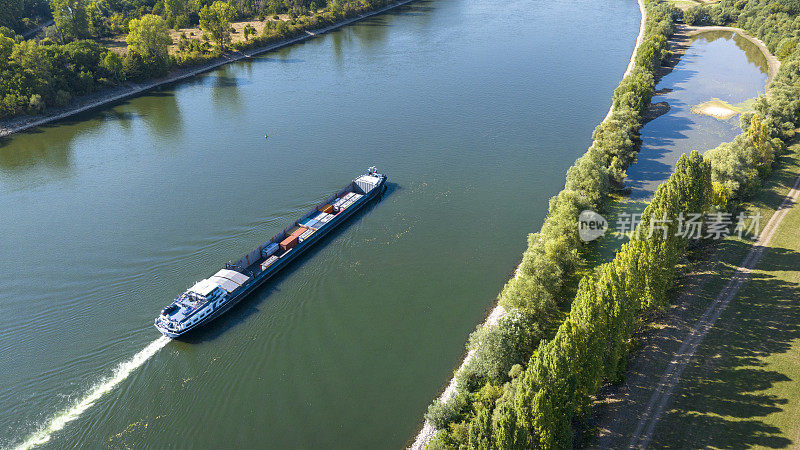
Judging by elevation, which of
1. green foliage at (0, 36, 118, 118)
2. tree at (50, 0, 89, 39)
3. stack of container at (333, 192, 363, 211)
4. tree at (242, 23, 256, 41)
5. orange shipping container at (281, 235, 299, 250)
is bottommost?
orange shipping container at (281, 235, 299, 250)

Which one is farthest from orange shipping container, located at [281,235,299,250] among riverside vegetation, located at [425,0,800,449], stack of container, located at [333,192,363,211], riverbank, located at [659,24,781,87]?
riverbank, located at [659,24,781,87]

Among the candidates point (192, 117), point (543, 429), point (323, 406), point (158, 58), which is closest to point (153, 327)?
point (323, 406)

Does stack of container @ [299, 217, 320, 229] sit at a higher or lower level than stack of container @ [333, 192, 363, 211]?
lower

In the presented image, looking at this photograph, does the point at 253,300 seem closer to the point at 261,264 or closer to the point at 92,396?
the point at 261,264

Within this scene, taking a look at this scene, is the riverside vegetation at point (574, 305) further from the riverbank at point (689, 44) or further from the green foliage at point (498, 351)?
the riverbank at point (689, 44)

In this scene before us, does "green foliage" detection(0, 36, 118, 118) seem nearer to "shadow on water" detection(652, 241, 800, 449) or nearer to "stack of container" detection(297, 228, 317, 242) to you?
"stack of container" detection(297, 228, 317, 242)

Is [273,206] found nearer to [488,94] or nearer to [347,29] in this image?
[488,94]
